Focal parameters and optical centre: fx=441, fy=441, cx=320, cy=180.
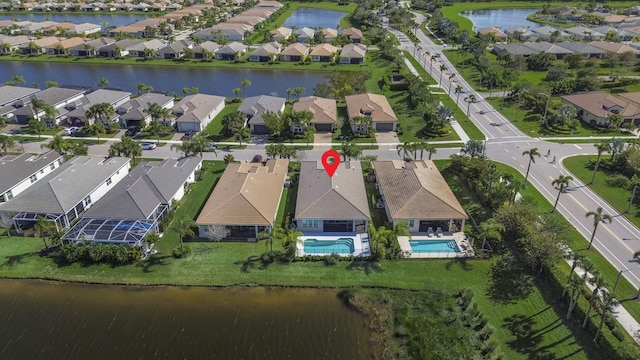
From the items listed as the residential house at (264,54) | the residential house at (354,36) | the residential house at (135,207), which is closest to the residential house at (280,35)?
the residential house at (264,54)

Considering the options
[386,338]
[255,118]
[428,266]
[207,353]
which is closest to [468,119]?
[255,118]

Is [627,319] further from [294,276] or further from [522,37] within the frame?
[522,37]

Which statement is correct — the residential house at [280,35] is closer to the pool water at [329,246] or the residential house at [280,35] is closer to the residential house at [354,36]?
the residential house at [354,36]

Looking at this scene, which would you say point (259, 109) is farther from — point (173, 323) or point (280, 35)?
point (280, 35)

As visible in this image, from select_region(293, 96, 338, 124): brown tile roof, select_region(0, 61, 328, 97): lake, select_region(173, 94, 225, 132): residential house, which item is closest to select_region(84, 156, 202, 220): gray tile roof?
select_region(173, 94, 225, 132): residential house

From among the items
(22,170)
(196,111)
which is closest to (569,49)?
(196,111)
